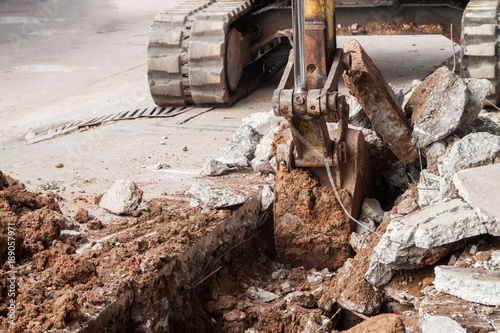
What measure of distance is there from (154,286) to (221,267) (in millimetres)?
706

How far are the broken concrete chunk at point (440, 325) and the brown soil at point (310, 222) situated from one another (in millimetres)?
1326

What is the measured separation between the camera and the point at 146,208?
160 inches

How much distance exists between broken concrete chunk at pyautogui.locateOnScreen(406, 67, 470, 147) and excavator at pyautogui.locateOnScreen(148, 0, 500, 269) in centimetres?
42

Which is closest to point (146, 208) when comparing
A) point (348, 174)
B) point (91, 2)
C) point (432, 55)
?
point (348, 174)

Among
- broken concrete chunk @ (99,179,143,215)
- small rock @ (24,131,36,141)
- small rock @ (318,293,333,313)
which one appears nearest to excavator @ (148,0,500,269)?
small rock @ (318,293,333,313)

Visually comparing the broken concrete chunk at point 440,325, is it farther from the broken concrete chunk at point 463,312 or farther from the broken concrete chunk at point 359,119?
the broken concrete chunk at point 359,119

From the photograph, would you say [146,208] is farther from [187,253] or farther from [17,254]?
[17,254]

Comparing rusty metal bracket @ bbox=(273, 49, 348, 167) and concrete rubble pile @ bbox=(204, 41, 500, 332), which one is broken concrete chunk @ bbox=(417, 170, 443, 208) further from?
rusty metal bracket @ bbox=(273, 49, 348, 167)

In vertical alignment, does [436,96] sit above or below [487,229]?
above

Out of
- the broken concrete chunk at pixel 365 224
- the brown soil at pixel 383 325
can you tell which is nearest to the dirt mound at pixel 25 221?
the brown soil at pixel 383 325

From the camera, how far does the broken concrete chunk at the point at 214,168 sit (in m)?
4.69

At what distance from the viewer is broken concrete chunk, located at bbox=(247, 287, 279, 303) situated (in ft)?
12.4

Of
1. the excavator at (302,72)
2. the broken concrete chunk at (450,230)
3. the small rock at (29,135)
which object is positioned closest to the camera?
the broken concrete chunk at (450,230)

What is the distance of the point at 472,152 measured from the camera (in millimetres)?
3883
